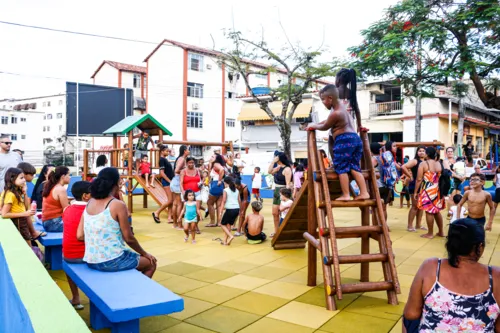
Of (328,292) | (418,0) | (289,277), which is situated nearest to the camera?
(328,292)

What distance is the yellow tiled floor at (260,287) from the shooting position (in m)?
4.15

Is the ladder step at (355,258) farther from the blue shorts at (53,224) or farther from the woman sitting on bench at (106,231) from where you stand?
the blue shorts at (53,224)

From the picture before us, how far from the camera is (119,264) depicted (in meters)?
4.13

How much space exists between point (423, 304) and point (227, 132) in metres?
36.2

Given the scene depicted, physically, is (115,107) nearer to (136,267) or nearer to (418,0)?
(418,0)

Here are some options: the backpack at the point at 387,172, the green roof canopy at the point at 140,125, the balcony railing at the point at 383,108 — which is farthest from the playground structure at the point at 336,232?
the balcony railing at the point at 383,108

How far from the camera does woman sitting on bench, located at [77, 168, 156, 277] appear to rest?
4.10 meters

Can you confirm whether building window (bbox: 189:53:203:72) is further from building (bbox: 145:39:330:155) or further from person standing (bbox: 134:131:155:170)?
person standing (bbox: 134:131:155:170)

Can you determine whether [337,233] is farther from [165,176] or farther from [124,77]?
[124,77]

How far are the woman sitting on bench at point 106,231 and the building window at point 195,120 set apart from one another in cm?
3203

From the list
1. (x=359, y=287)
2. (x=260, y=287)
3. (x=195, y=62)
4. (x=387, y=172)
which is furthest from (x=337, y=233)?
(x=195, y=62)

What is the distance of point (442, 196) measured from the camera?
8.54 m

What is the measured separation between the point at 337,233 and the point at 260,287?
130cm

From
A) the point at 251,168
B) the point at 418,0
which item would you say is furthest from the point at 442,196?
the point at 251,168
